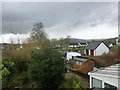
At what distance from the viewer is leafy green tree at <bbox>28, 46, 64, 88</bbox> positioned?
2.64 metres

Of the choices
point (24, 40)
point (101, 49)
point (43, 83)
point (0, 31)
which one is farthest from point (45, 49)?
point (101, 49)

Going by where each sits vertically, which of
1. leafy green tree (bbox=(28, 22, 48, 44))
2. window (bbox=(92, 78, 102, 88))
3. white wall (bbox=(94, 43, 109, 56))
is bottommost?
window (bbox=(92, 78, 102, 88))

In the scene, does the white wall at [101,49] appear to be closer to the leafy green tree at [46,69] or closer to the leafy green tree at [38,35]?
the leafy green tree at [38,35]

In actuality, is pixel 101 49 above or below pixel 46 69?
above

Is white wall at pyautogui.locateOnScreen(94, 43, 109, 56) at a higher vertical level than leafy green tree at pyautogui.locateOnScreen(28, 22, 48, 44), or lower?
lower

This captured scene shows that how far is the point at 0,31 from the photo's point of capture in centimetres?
122

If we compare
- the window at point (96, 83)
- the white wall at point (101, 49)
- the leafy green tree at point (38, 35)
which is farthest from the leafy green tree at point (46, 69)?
the white wall at point (101, 49)

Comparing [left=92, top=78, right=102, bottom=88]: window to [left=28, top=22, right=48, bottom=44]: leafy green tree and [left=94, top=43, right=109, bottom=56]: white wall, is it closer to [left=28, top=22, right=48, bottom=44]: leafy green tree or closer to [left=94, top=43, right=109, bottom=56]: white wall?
[left=28, top=22, right=48, bottom=44]: leafy green tree

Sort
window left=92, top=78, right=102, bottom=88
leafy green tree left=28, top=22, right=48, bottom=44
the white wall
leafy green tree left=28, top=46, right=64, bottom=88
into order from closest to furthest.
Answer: window left=92, top=78, right=102, bottom=88
leafy green tree left=28, top=46, right=64, bottom=88
leafy green tree left=28, top=22, right=48, bottom=44
the white wall

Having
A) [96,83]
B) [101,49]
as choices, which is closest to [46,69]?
[96,83]

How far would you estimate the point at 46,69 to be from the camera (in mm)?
2666

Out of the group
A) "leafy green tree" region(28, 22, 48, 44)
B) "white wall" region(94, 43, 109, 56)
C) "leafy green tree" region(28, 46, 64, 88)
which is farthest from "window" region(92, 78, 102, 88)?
"white wall" region(94, 43, 109, 56)

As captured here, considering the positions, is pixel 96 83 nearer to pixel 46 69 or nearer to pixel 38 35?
pixel 46 69

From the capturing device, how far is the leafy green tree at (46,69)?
2.64m
